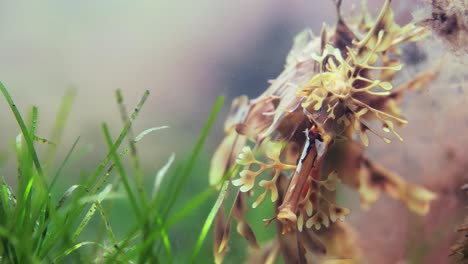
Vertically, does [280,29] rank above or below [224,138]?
above

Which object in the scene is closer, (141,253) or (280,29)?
(141,253)

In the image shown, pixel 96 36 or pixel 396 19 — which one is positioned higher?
pixel 96 36

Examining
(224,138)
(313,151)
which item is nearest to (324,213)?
(313,151)

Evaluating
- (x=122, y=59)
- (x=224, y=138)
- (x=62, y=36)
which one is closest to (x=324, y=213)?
(x=224, y=138)

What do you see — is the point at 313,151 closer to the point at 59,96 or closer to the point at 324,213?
the point at 324,213

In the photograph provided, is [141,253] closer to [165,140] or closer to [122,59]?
[165,140]

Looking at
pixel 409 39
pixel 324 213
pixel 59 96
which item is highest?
pixel 59 96
